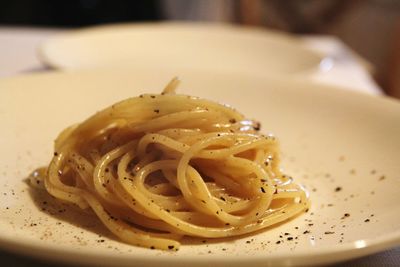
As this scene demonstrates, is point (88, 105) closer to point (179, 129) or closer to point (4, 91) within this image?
point (4, 91)

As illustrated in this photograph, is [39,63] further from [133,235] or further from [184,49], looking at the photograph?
[133,235]

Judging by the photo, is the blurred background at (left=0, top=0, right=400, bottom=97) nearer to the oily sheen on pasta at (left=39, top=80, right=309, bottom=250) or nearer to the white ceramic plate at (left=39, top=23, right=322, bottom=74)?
the white ceramic plate at (left=39, top=23, right=322, bottom=74)

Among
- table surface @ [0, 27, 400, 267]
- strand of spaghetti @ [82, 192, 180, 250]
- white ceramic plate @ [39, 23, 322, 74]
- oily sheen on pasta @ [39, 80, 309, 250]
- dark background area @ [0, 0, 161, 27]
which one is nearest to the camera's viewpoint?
strand of spaghetti @ [82, 192, 180, 250]

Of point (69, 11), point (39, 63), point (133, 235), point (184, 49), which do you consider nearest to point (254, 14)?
point (184, 49)

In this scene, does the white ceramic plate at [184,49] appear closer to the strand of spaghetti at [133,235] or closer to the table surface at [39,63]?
the table surface at [39,63]

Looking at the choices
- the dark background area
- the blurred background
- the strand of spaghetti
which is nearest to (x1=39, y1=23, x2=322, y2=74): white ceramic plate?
the strand of spaghetti

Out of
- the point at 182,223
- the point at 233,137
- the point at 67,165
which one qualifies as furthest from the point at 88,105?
the point at 182,223

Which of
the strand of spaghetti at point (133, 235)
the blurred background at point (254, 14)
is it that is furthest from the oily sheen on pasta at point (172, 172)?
the blurred background at point (254, 14)
